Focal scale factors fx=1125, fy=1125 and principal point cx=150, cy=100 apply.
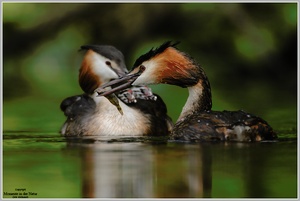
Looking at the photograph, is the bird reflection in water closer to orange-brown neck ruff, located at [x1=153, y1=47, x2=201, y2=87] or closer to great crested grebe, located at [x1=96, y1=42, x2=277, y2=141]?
great crested grebe, located at [x1=96, y1=42, x2=277, y2=141]

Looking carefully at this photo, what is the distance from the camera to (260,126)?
10.8 meters

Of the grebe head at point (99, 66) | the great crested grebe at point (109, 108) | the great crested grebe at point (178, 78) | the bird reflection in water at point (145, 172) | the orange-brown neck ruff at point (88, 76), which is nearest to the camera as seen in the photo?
the bird reflection in water at point (145, 172)

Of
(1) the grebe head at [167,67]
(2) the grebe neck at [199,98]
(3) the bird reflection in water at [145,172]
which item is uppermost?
(1) the grebe head at [167,67]

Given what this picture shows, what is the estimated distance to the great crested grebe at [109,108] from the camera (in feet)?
39.6

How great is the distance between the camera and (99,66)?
1234 cm

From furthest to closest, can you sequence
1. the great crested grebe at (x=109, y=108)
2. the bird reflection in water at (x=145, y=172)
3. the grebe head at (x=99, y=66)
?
the grebe head at (x=99, y=66), the great crested grebe at (x=109, y=108), the bird reflection in water at (x=145, y=172)

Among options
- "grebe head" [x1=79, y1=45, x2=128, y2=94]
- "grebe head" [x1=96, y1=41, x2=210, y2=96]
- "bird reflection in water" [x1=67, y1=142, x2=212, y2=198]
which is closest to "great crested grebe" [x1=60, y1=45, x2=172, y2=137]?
"grebe head" [x1=79, y1=45, x2=128, y2=94]

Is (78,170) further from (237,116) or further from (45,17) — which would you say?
(45,17)

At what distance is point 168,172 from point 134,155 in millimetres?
832

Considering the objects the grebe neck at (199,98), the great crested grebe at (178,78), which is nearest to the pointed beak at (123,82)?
Result: the great crested grebe at (178,78)

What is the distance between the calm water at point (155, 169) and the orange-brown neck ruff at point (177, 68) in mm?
651

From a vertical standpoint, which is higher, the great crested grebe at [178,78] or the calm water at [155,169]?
the great crested grebe at [178,78]

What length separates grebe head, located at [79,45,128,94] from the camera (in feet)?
40.2

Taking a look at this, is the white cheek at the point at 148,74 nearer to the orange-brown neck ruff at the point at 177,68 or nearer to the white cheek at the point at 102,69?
the orange-brown neck ruff at the point at 177,68
